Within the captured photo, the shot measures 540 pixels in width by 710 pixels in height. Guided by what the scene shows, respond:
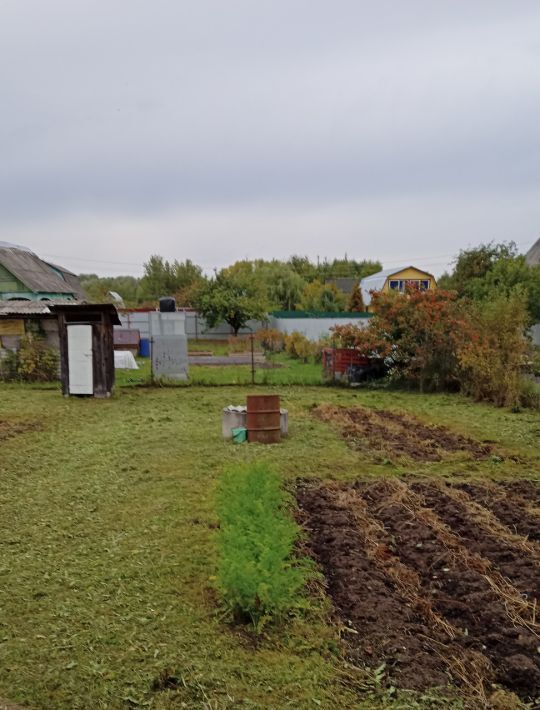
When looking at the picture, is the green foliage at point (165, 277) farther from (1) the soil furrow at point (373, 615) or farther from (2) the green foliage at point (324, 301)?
(1) the soil furrow at point (373, 615)

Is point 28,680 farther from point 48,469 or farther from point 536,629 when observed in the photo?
point 48,469

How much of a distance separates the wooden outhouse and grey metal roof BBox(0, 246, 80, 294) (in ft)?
48.6

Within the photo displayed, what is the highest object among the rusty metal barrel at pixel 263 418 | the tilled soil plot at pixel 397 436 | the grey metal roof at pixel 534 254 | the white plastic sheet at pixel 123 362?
the grey metal roof at pixel 534 254

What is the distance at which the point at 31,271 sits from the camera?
27.9 meters

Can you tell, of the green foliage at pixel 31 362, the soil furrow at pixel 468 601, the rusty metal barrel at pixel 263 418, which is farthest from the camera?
the green foliage at pixel 31 362

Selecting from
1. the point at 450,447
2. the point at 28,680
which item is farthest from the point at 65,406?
the point at 28,680

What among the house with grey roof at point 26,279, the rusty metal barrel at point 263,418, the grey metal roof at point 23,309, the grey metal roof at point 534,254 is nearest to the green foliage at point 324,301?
the grey metal roof at point 534,254

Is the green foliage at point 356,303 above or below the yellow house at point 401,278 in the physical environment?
below

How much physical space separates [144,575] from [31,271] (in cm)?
2652

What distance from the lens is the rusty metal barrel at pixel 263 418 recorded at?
8234 mm

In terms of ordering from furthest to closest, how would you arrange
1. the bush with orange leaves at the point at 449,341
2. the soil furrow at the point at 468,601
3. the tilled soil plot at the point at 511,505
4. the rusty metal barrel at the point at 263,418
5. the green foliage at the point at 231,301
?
the green foliage at the point at 231,301
the bush with orange leaves at the point at 449,341
the rusty metal barrel at the point at 263,418
the tilled soil plot at the point at 511,505
the soil furrow at the point at 468,601

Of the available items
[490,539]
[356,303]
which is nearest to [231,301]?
[356,303]

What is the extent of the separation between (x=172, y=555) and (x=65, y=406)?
816 centimetres

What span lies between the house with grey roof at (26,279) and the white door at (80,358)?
48.2ft
